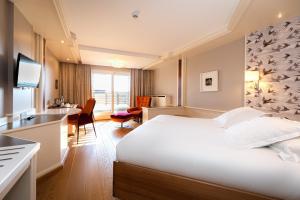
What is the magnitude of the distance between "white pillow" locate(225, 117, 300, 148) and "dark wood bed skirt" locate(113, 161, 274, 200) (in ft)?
1.44

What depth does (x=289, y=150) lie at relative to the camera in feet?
3.57

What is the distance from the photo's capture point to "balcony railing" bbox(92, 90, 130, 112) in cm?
637

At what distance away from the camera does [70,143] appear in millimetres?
3371

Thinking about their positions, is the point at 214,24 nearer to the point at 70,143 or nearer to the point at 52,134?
the point at 52,134

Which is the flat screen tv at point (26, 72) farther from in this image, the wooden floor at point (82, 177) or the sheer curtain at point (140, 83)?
the sheer curtain at point (140, 83)

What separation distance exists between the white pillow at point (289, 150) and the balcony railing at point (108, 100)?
6065mm

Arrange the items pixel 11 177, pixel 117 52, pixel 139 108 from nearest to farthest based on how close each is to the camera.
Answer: pixel 11 177, pixel 117 52, pixel 139 108

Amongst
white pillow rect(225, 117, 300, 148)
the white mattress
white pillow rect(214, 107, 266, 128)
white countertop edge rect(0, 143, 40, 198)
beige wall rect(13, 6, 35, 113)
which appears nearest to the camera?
white countertop edge rect(0, 143, 40, 198)

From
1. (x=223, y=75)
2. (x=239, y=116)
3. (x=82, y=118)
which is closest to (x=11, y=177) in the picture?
(x=239, y=116)

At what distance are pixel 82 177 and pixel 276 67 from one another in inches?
138

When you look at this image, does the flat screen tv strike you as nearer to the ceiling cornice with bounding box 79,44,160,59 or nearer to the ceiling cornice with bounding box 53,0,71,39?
the ceiling cornice with bounding box 53,0,71,39

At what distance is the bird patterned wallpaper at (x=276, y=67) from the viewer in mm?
2219

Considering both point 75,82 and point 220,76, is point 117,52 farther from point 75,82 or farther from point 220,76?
point 220,76

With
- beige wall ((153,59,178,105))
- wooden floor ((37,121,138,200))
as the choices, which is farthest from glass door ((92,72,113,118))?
wooden floor ((37,121,138,200))
